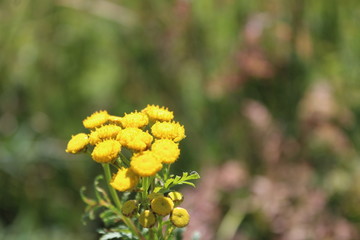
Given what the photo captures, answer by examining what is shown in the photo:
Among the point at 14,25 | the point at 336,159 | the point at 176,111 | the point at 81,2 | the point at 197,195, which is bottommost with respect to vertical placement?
the point at 197,195

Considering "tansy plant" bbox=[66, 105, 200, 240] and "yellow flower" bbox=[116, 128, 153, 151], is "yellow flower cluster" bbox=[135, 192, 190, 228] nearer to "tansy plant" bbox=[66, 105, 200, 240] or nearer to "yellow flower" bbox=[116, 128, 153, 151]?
"tansy plant" bbox=[66, 105, 200, 240]

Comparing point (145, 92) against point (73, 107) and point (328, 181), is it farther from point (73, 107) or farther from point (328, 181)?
point (328, 181)

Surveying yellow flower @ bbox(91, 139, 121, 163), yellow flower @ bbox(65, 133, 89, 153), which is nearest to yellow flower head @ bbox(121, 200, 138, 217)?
yellow flower @ bbox(91, 139, 121, 163)

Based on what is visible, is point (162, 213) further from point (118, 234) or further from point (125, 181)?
point (118, 234)

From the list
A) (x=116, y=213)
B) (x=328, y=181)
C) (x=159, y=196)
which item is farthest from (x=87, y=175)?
(x=159, y=196)

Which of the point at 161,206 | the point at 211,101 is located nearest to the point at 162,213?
the point at 161,206

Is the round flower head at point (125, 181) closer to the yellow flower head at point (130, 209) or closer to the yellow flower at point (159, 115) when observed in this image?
the yellow flower head at point (130, 209)
